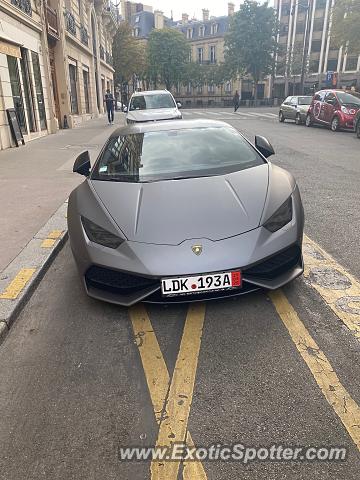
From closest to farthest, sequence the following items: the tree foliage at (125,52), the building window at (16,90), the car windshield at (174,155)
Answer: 1. the car windshield at (174,155)
2. the building window at (16,90)
3. the tree foliage at (125,52)

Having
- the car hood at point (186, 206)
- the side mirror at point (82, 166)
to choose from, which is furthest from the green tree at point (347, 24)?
the car hood at point (186, 206)

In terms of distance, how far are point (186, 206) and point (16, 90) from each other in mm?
13000

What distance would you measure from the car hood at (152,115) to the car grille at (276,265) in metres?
10.0

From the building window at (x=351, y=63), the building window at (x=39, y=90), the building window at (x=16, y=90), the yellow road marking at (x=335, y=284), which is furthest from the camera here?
the building window at (x=351, y=63)

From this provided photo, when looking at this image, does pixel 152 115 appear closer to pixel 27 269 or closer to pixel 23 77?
pixel 23 77

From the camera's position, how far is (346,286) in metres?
3.50

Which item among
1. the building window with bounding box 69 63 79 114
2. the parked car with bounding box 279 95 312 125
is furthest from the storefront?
the parked car with bounding box 279 95 312 125

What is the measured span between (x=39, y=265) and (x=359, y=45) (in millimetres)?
23269

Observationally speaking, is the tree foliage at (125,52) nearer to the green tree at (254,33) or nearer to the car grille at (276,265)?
the green tree at (254,33)

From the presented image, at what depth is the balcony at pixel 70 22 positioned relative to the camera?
22.0 m

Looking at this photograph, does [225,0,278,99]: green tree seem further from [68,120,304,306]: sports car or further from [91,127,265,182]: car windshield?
[68,120,304,306]: sports car

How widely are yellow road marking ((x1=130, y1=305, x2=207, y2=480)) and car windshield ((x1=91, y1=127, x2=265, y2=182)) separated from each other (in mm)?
1314

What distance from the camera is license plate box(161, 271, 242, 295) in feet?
9.29

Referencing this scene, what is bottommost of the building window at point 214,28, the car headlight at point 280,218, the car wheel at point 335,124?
the car wheel at point 335,124
